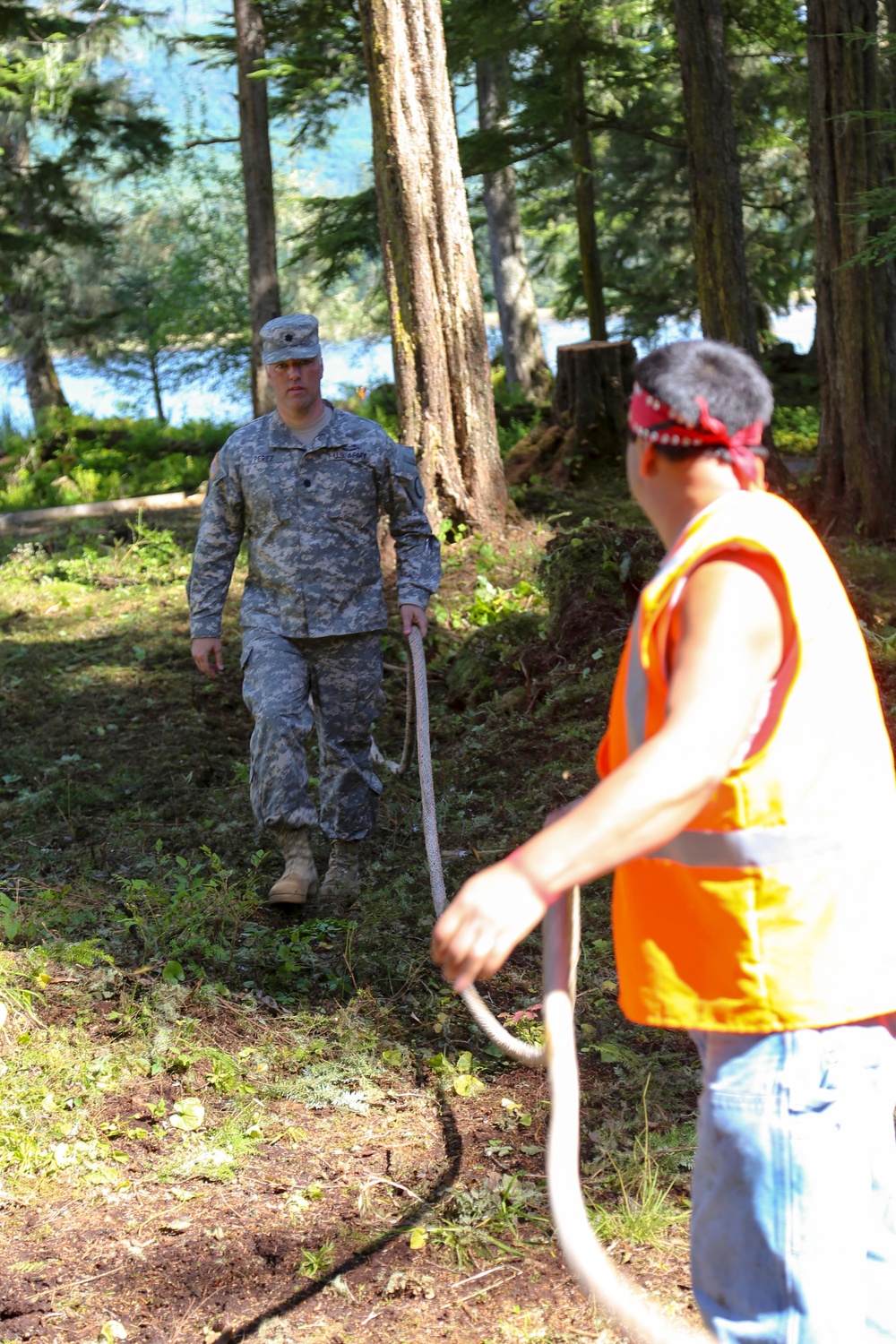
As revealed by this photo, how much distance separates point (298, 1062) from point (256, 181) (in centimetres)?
1426

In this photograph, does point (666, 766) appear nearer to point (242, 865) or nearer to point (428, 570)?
point (428, 570)

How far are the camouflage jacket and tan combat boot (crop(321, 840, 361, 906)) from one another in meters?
1.01

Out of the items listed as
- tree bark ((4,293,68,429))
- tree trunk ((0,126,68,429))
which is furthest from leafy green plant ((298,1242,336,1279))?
tree bark ((4,293,68,429))

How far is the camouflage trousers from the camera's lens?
5484 mm

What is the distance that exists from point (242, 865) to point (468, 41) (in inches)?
536

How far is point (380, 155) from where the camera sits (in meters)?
10.2

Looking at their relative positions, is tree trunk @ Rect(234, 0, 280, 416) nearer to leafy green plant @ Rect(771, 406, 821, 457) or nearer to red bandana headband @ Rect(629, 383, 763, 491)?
leafy green plant @ Rect(771, 406, 821, 457)

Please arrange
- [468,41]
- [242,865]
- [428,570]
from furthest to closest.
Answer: [468,41], [242,865], [428,570]

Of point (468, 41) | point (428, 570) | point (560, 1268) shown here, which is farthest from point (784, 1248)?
point (468, 41)

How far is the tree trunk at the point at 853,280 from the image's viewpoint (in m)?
9.10

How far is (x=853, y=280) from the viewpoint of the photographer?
915 cm

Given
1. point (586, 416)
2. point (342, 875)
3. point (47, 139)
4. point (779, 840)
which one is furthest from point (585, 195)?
point (779, 840)

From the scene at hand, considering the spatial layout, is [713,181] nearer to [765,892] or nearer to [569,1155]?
[765,892]

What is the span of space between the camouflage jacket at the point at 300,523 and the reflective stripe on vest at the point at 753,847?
386 centimetres
